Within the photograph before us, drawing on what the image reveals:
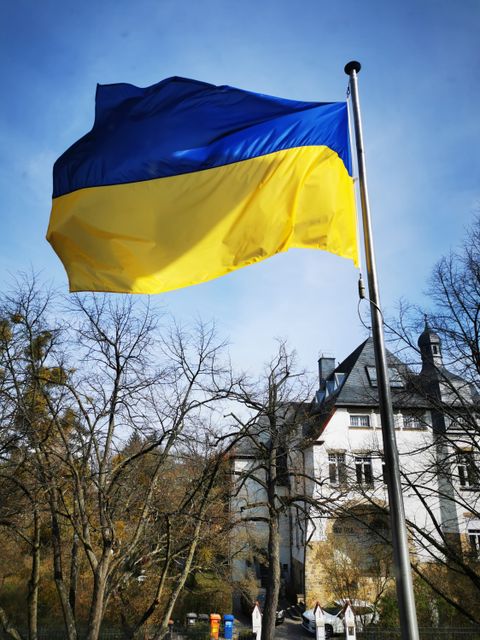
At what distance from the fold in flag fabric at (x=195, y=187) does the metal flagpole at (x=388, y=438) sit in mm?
441

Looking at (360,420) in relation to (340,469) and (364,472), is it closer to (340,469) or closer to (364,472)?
(340,469)

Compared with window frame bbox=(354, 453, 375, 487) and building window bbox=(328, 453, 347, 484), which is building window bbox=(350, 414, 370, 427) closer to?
building window bbox=(328, 453, 347, 484)

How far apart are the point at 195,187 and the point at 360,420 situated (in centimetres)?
3155

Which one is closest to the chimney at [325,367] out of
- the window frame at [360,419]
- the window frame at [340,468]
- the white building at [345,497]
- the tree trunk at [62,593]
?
the white building at [345,497]

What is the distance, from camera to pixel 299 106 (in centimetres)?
728

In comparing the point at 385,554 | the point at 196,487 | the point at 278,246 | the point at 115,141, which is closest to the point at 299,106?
the point at 278,246

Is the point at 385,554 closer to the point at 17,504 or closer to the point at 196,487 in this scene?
the point at 196,487

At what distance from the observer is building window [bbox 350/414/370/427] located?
3578cm

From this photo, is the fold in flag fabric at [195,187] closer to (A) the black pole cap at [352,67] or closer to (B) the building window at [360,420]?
(A) the black pole cap at [352,67]

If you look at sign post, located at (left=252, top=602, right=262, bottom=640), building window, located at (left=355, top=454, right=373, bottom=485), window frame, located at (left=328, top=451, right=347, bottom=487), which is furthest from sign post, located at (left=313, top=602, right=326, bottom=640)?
building window, located at (left=355, top=454, right=373, bottom=485)

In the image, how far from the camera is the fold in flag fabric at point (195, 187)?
6680mm

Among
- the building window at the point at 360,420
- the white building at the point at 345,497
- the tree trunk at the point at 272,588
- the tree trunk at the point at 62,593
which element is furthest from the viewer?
the building window at the point at 360,420

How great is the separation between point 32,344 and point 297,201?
8.19 metres

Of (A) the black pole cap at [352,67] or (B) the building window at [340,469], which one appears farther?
(B) the building window at [340,469]
